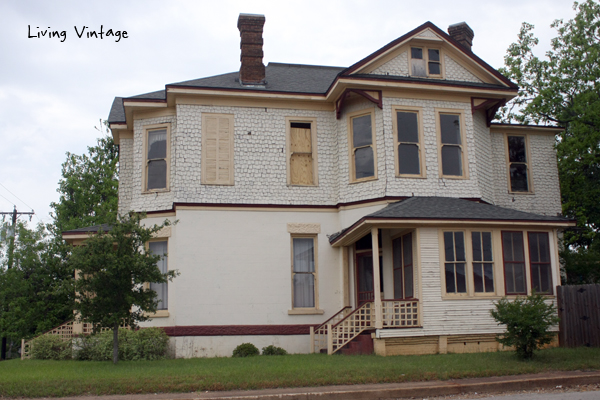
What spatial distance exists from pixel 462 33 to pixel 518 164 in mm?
5293

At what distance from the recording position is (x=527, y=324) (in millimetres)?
12531

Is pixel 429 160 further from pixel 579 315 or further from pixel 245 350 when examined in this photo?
pixel 245 350

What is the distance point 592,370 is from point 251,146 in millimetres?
10975

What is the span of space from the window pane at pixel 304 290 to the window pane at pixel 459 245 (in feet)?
15.3

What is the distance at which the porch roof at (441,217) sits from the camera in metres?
15.0

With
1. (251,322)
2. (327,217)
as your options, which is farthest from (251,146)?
(251,322)

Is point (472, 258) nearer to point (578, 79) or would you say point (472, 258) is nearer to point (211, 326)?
point (211, 326)

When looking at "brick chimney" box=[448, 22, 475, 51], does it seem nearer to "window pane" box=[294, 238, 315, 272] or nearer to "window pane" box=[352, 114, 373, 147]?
"window pane" box=[352, 114, 373, 147]

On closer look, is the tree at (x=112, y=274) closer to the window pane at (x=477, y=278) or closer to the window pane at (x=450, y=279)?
the window pane at (x=450, y=279)

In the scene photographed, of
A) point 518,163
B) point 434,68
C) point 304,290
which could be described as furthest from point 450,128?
point 304,290

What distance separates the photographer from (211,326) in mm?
17328

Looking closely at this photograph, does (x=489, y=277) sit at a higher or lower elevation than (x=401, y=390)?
higher

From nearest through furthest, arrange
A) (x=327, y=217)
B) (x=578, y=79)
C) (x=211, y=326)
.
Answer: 1. (x=211, y=326)
2. (x=327, y=217)
3. (x=578, y=79)

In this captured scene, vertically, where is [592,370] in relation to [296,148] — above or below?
below
